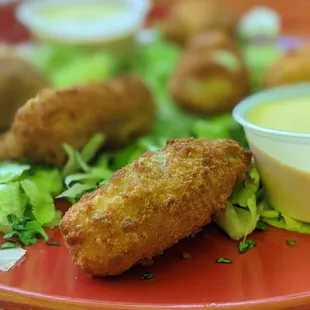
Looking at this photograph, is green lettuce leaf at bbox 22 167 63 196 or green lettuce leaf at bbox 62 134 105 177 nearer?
green lettuce leaf at bbox 22 167 63 196

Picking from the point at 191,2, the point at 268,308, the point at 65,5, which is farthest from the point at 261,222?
the point at 65,5

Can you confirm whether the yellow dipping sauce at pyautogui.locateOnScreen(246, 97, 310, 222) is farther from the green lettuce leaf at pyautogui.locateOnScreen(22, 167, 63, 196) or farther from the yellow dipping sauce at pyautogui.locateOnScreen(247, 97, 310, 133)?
the green lettuce leaf at pyautogui.locateOnScreen(22, 167, 63, 196)

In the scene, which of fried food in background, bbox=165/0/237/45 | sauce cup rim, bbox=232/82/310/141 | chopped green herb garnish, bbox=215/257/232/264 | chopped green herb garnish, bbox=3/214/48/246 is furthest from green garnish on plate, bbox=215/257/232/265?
fried food in background, bbox=165/0/237/45

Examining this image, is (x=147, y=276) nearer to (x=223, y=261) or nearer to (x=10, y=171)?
(x=223, y=261)

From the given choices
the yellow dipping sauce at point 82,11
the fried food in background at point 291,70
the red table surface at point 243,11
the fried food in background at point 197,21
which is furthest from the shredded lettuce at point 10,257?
the red table surface at point 243,11

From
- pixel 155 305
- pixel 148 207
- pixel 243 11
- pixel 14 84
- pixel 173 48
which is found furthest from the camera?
pixel 243 11

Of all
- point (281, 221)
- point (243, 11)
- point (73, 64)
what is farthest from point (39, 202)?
point (243, 11)
